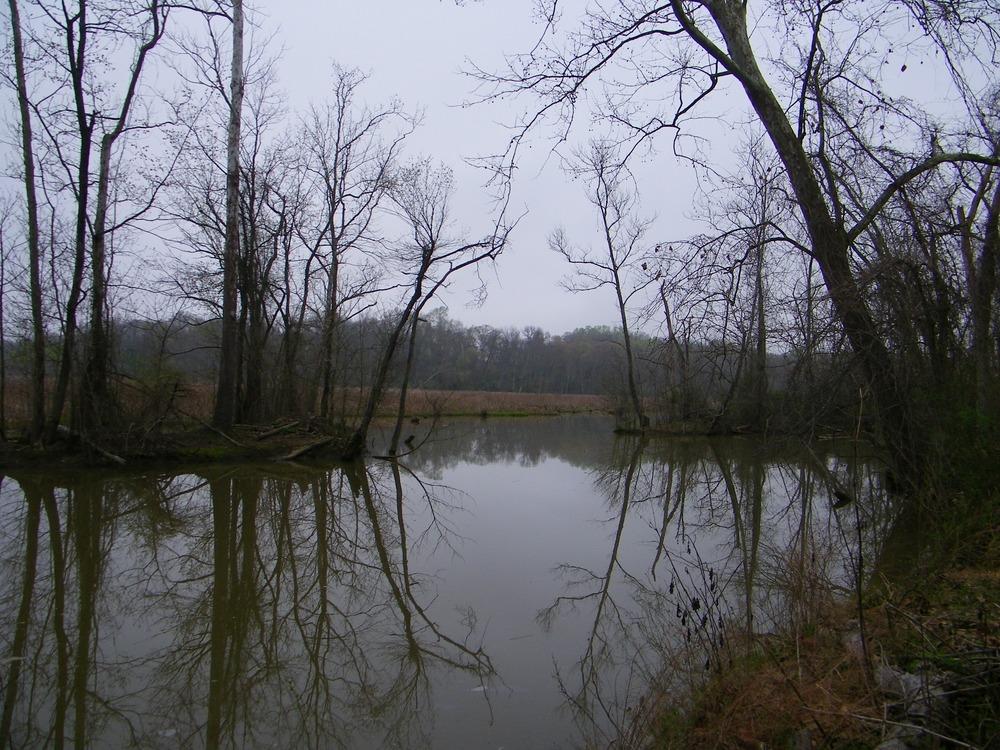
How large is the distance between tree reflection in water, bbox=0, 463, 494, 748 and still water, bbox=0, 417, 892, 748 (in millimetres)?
20

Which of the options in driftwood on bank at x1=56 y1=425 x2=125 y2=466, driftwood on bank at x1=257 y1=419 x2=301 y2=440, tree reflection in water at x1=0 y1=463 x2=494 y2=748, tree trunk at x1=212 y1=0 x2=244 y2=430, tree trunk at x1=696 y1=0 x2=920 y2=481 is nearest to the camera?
tree reflection in water at x1=0 y1=463 x2=494 y2=748

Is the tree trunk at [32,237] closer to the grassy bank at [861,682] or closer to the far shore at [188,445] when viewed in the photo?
the far shore at [188,445]

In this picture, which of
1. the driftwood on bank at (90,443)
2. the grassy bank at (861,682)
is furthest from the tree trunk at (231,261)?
the grassy bank at (861,682)

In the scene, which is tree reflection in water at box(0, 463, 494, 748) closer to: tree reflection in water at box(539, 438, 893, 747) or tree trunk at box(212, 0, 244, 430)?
tree reflection in water at box(539, 438, 893, 747)

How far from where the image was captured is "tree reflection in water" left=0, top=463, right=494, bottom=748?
3.62 m

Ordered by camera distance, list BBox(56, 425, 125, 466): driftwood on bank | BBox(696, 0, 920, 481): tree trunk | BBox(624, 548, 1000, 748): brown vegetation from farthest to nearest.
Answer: BBox(56, 425, 125, 466): driftwood on bank < BBox(696, 0, 920, 481): tree trunk < BBox(624, 548, 1000, 748): brown vegetation

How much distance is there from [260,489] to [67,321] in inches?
215

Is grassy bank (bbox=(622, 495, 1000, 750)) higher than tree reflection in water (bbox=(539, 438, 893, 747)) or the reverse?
higher

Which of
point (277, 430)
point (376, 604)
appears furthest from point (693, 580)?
point (277, 430)

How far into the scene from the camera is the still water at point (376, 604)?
3.71m

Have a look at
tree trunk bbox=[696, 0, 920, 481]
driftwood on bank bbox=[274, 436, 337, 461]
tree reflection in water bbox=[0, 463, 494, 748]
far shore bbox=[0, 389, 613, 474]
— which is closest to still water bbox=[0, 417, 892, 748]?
tree reflection in water bbox=[0, 463, 494, 748]

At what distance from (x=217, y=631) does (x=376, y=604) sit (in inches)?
52.1

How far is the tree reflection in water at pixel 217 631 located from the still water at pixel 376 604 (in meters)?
0.02

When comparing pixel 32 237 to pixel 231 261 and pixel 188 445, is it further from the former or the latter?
pixel 188 445
